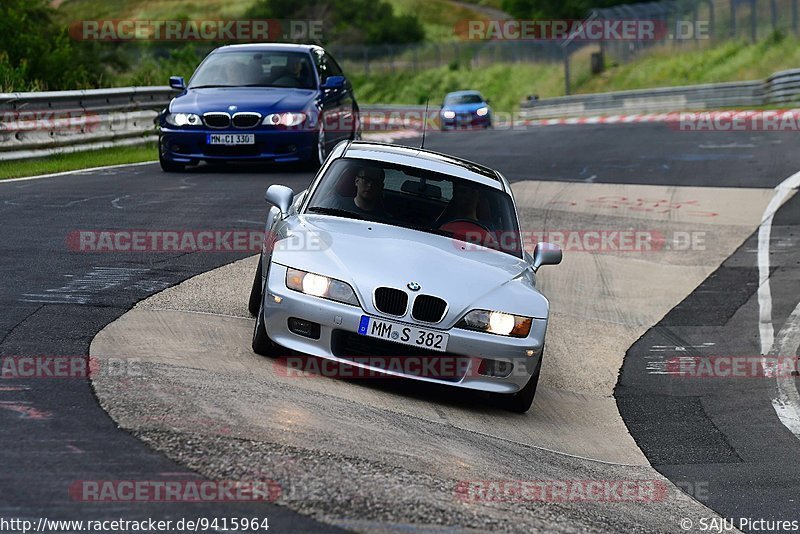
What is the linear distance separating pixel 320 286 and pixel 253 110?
948 centimetres

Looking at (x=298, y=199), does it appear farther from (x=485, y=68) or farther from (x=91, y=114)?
(x=485, y=68)

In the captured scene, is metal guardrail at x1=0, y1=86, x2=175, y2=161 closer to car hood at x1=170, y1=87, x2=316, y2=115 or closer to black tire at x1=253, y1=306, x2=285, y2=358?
car hood at x1=170, y1=87, x2=316, y2=115

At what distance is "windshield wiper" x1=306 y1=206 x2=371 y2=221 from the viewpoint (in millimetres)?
8414

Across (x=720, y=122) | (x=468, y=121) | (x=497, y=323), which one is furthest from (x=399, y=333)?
(x=468, y=121)

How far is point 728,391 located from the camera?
29.9 ft

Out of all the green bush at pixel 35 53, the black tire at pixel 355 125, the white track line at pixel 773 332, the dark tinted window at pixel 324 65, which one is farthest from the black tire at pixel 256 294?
the green bush at pixel 35 53

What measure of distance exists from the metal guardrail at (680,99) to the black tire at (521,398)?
29613 millimetres

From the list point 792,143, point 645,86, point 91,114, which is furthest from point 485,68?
point 91,114

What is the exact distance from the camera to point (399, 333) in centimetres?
720

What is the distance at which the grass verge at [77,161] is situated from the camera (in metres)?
17.5

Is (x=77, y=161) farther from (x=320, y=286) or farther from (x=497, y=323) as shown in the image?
(x=497, y=323)

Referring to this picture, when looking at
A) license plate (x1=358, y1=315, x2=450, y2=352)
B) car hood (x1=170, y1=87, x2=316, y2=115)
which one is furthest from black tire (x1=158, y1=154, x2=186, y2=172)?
license plate (x1=358, y1=315, x2=450, y2=352)

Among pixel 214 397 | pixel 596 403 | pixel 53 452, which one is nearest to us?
pixel 53 452

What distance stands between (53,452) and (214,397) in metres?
1.20
